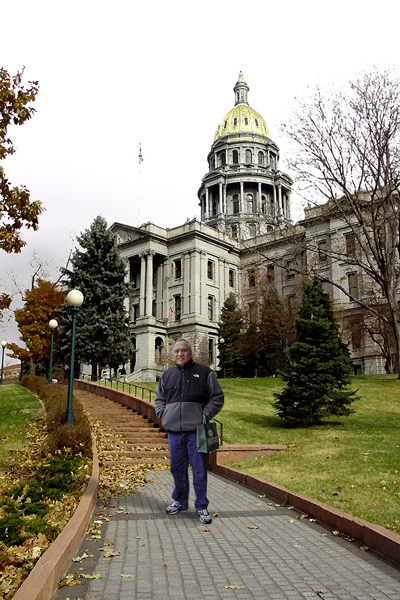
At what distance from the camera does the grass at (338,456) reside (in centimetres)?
757

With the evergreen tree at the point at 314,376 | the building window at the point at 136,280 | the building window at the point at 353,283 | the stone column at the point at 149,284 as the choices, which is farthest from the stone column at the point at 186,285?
the evergreen tree at the point at 314,376

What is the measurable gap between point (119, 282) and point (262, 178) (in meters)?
52.9

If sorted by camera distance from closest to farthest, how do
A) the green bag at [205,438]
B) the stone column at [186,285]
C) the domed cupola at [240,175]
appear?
the green bag at [205,438]
the stone column at [186,285]
the domed cupola at [240,175]

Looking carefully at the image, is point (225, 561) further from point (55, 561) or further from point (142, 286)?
point (142, 286)

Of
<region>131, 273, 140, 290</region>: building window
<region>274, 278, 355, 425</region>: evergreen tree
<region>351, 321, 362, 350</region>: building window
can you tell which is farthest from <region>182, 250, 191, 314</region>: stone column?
<region>274, 278, 355, 425</region>: evergreen tree

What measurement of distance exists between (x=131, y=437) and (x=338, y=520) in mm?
9543

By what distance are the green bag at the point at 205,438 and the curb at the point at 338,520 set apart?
162 centimetres

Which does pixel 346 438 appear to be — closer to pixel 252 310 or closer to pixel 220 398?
pixel 220 398

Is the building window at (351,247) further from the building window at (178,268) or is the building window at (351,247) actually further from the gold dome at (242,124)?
the gold dome at (242,124)

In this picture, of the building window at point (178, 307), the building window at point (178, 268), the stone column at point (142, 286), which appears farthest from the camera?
the building window at point (178, 268)

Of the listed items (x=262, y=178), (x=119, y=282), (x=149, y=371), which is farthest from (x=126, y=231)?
(x=262, y=178)

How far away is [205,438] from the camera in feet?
22.6

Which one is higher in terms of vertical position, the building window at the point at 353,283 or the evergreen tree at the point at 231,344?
the building window at the point at 353,283

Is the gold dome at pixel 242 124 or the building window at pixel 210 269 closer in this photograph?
the building window at pixel 210 269
